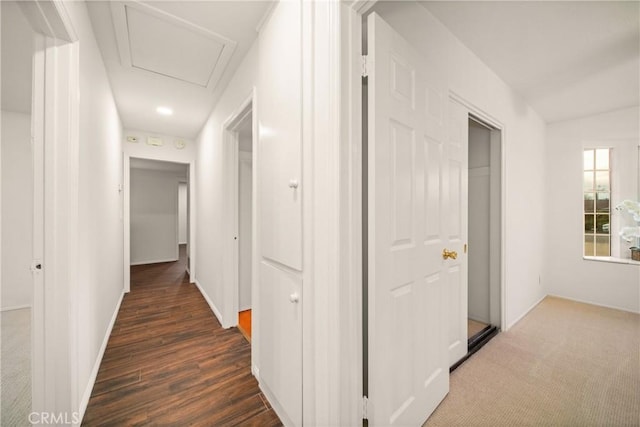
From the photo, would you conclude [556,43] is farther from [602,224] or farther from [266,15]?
[602,224]

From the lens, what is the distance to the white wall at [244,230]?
3.06m

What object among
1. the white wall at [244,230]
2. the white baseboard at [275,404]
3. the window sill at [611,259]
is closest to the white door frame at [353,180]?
the white baseboard at [275,404]

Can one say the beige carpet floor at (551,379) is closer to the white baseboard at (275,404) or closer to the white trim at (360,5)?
the white baseboard at (275,404)

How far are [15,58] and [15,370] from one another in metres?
2.50

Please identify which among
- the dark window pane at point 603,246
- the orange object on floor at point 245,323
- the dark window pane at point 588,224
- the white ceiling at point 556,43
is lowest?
the orange object on floor at point 245,323

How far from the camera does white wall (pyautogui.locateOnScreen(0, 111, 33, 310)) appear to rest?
2988 mm

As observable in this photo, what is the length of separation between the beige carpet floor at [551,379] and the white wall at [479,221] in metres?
0.36

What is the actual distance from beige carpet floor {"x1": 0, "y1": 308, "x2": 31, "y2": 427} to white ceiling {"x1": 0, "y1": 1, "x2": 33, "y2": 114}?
238cm

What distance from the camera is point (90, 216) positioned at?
5.29 ft

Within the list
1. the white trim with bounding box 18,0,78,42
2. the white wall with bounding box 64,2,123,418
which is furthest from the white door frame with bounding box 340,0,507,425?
the white wall with bounding box 64,2,123,418

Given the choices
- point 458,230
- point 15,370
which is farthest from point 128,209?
point 458,230

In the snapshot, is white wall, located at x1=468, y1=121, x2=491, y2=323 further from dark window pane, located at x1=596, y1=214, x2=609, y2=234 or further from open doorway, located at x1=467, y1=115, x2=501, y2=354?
dark window pane, located at x1=596, y1=214, x2=609, y2=234

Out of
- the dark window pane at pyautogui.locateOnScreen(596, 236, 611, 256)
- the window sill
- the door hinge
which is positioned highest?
the dark window pane at pyautogui.locateOnScreen(596, 236, 611, 256)

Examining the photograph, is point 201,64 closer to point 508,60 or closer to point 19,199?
point 508,60
